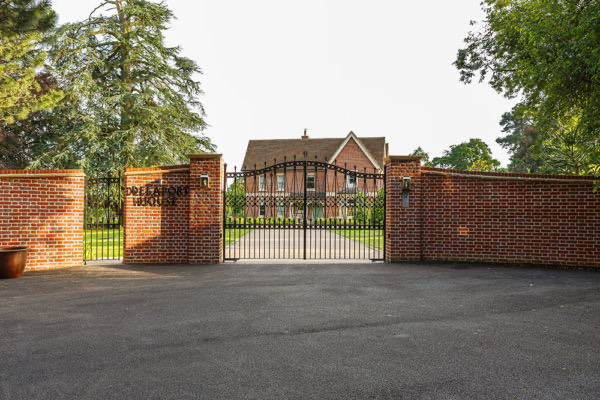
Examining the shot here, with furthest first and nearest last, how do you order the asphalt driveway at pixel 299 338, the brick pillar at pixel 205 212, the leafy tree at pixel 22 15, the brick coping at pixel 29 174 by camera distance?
1. the leafy tree at pixel 22 15
2. the brick pillar at pixel 205 212
3. the brick coping at pixel 29 174
4. the asphalt driveway at pixel 299 338

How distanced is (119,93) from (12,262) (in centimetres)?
→ 1613

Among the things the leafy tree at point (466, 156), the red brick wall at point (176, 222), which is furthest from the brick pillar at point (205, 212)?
the leafy tree at point (466, 156)

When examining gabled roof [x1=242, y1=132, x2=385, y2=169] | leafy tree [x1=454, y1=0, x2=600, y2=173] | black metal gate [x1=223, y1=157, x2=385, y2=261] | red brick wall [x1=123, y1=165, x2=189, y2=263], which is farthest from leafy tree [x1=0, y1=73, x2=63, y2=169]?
leafy tree [x1=454, y1=0, x2=600, y2=173]

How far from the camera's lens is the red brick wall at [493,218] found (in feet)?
30.5

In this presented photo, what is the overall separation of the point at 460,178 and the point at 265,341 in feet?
25.6

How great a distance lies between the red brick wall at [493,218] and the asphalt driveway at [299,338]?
1795 millimetres

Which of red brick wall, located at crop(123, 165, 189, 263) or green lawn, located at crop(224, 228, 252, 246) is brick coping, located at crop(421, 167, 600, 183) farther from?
red brick wall, located at crop(123, 165, 189, 263)

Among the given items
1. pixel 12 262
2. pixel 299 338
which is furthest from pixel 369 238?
pixel 12 262

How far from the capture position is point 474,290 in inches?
270

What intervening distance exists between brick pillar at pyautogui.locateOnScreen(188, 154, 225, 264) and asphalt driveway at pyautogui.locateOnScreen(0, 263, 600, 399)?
2.17 m

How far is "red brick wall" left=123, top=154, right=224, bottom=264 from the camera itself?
973cm

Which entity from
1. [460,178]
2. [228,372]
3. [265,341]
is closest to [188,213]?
[265,341]

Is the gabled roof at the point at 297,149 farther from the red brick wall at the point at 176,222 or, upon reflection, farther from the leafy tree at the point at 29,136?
the red brick wall at the point at 176,222

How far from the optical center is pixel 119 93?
69.7 ft
